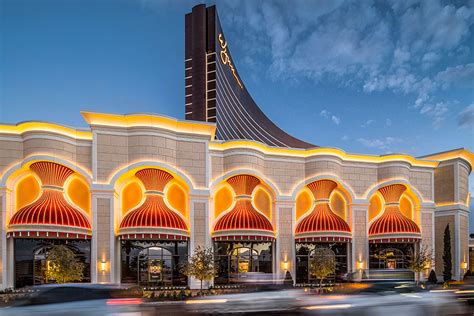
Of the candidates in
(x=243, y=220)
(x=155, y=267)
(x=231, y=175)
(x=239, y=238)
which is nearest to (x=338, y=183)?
(x=243, y=220)

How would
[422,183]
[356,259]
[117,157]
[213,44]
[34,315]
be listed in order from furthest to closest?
[213,44]
[422,183]
[356,259]
[117,157]
[34,315]

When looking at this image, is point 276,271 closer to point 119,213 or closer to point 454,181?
point 119,213

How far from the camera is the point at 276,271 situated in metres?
29.7

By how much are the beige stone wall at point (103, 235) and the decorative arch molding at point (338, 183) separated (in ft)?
40.5

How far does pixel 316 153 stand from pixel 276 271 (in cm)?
864

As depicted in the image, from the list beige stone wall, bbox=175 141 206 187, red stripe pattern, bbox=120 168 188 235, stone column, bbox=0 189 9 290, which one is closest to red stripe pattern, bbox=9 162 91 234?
stone column, bbox=0 189 9 290

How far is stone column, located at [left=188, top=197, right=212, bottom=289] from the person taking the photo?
2786cm

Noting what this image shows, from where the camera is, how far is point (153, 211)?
88.2ft

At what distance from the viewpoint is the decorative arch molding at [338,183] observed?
3114cm

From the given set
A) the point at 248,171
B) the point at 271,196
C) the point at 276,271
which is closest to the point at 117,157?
the point at 248,171

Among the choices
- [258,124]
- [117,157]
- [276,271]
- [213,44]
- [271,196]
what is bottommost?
[276,271]

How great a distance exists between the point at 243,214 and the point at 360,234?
9281 mm

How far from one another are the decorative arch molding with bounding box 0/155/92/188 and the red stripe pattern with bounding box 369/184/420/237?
20317 mm

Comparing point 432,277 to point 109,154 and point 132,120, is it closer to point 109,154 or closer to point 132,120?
point 132,120
